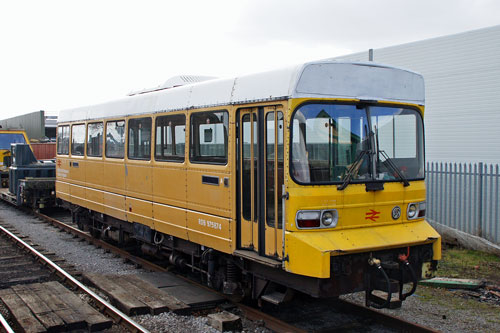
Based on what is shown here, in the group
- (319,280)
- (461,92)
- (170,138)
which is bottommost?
(319,280)

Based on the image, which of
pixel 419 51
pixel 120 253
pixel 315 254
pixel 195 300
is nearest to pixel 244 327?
pixel 195 300

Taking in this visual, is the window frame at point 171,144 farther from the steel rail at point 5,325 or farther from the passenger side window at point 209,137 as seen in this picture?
the steel rail at point 5,325

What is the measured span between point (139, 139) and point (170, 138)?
3.74 feet

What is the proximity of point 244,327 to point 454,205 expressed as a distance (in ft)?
22.8

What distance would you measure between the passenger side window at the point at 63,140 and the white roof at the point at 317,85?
221 inches

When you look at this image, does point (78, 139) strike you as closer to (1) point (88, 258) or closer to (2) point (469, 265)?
(1) point (88, 258)

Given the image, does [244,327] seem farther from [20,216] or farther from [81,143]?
[20,216]

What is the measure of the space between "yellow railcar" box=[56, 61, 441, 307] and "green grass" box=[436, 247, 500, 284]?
2967 millimetres

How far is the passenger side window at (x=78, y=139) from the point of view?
1118cm

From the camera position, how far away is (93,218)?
11539mm

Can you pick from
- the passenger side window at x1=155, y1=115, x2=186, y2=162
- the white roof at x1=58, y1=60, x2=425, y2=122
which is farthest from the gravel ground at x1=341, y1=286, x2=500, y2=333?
the passenger side window at x1=155, y1=115, x2=186, y2=162

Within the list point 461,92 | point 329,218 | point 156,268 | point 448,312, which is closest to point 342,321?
point 448,312

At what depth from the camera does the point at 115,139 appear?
31.7ft

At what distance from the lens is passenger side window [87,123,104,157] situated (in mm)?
10320
